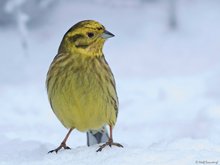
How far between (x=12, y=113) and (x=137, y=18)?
113 inches

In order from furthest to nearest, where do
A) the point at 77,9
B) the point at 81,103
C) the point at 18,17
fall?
1. the point at 77,9
2. the point at 18,17
3. the point at 81,103

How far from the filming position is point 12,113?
938cm

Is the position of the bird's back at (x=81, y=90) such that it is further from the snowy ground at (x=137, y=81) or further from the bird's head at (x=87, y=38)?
the snowy ground at (x=137, y=81)

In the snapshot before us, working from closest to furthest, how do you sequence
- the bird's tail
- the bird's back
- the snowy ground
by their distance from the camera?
the bird's back
the bird's tail
the snowy ground

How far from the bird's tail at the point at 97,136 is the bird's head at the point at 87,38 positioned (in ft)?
2.32

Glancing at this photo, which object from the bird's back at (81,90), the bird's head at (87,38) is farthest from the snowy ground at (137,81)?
the bird's head at (87,38)

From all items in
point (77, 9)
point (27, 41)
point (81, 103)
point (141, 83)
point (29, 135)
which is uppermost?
point (77, 9)

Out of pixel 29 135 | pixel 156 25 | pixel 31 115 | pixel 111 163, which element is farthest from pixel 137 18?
pixel 111 163

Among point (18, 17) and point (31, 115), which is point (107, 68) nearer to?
point (31, 115)

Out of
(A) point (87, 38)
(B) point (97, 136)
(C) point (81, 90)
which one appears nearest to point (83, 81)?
(C) point (81, 90)

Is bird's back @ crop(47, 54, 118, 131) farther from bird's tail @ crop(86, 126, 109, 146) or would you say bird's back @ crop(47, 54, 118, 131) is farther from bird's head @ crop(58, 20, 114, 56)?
bird's tail @ crop(86, 126, 109, 146)

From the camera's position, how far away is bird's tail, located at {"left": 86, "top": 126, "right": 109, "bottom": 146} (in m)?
7.00

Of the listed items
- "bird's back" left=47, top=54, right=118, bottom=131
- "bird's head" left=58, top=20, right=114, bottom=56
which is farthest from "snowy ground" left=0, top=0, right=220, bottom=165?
"bird's head" left=58, top=20, right=114, bottom=56

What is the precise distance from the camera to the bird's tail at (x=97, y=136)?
23.0ft
